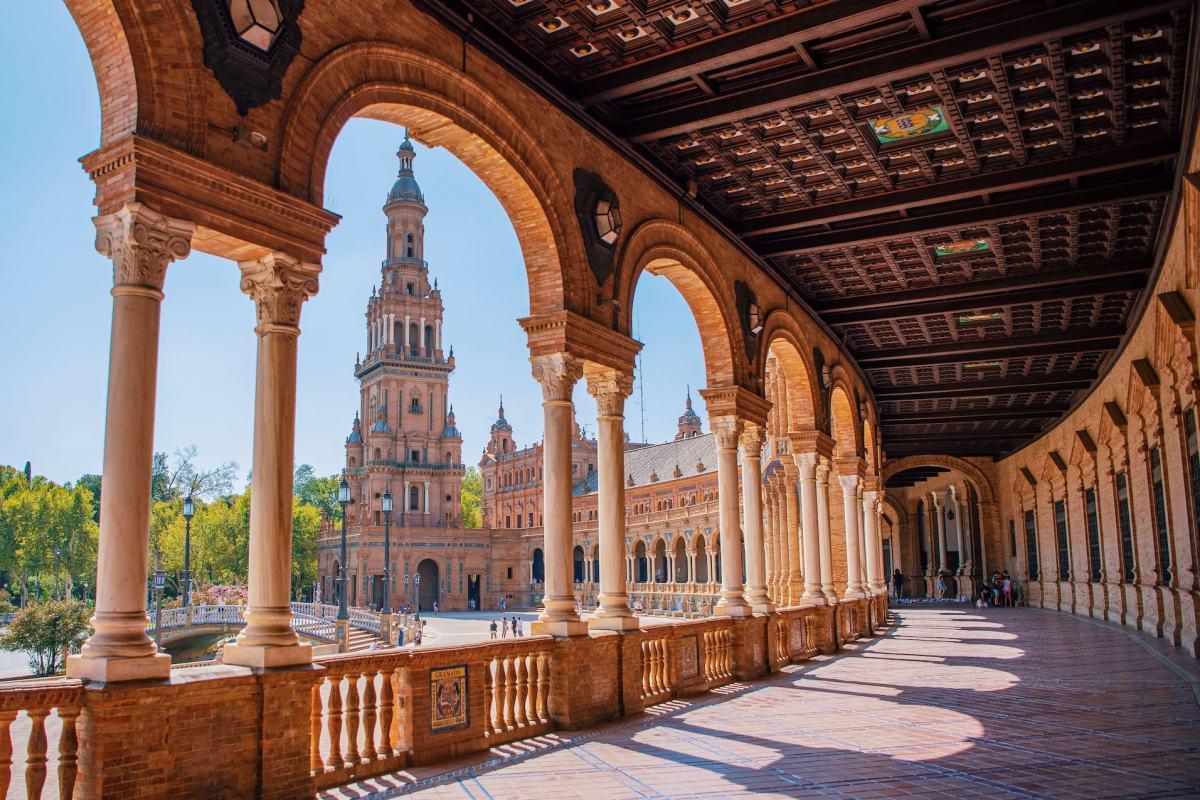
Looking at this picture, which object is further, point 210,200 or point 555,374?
point 555,374

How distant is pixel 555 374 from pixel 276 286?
4035 mm

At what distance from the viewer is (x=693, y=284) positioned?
48.2 ft

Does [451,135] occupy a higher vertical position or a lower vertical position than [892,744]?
higher

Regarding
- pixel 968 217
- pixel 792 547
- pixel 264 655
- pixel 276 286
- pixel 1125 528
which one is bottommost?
pixel 264 655

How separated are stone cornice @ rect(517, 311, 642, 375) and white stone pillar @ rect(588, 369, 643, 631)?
0.42 meters

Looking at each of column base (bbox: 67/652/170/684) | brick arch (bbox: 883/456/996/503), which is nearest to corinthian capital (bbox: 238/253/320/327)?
column base (bbox: 67/652/170/684)

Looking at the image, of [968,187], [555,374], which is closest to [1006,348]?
[968,187]

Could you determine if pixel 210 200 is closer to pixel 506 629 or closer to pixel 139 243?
pixel 139 243

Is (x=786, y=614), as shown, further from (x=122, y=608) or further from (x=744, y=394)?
(x=122, y=608)

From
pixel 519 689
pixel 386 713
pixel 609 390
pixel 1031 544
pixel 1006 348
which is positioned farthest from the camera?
pixel 1031 544

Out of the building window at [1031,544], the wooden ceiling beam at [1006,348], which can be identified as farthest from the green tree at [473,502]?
the wooden ceiling beam at [1006,348]

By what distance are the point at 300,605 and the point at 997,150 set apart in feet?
160

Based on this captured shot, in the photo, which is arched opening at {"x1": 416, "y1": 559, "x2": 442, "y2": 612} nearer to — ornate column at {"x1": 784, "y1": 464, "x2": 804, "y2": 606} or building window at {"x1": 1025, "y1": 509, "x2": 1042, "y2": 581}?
ornate column at {"x1": 784, "y1": 464, "x2": 804, "y2": 606}

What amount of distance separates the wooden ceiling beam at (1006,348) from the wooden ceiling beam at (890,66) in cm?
1299
